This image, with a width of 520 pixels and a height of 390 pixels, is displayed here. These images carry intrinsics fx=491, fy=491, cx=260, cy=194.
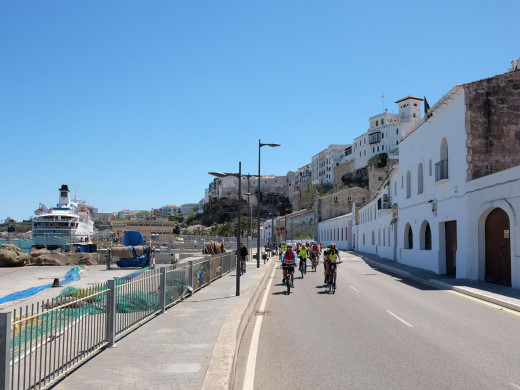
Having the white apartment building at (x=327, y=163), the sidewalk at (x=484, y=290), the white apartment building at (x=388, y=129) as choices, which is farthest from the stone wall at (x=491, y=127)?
the white apartment building at (x=327, y=163)

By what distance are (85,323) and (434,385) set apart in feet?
15.3

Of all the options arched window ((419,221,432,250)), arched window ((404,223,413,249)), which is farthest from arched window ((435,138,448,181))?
arched window ((404,223,413,249))

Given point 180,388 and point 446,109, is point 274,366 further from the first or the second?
point 446,109

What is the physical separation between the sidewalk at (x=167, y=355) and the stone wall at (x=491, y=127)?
592 inches

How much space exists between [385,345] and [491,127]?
16.9 metres

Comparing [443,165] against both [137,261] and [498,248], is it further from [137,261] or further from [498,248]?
[137,261]

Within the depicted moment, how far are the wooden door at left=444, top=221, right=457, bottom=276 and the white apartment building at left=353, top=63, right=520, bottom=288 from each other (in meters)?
0.05

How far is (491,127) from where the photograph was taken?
22.1 meters

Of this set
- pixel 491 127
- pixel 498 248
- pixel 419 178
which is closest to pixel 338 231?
pixel 419 178

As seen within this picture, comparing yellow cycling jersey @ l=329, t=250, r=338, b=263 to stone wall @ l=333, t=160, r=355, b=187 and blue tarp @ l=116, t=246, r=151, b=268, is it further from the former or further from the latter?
stone wall @ l=333, t=160, r=355, b=187

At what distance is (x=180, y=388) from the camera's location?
18.2 feet

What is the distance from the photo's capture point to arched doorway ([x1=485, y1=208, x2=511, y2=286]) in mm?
18922

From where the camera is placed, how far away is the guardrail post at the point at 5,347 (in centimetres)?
441

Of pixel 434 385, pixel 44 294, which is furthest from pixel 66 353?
pixel 44 294
